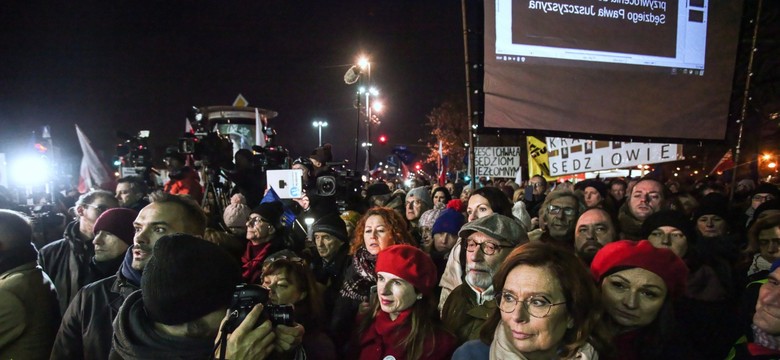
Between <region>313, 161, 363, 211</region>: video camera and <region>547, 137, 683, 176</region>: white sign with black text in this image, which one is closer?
<region>313, 161, 363, 211</region>: video camera

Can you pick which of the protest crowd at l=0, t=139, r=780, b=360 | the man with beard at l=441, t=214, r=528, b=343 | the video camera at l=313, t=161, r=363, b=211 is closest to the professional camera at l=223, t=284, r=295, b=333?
the protest crowd at l=0, t=139, r=780, b=360

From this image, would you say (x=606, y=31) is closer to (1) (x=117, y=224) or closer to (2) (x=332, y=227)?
(2) (x=332, y=227)

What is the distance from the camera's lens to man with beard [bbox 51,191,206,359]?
7.80 ft

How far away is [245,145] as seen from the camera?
49.6ft

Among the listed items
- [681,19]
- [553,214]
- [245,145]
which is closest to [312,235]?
[553,214]

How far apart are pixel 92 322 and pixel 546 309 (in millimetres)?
2364

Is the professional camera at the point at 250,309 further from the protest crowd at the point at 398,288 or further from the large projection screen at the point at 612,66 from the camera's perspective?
the large projection screen at the point at 612,66

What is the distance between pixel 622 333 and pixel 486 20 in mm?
3045

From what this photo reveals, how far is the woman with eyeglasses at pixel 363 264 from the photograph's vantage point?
10.8ft

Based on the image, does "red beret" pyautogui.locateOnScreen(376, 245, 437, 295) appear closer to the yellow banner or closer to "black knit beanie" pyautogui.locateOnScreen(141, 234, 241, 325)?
"black knit beanie" pyautogui.locateOnScreen(141, 234, 241, 325)

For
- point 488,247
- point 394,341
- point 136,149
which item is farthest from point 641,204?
point 136,149

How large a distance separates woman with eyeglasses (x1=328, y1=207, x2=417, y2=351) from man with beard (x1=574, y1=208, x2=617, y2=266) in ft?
4.79

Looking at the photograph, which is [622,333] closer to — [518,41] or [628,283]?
[628,283]

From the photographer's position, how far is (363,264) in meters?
3.76
